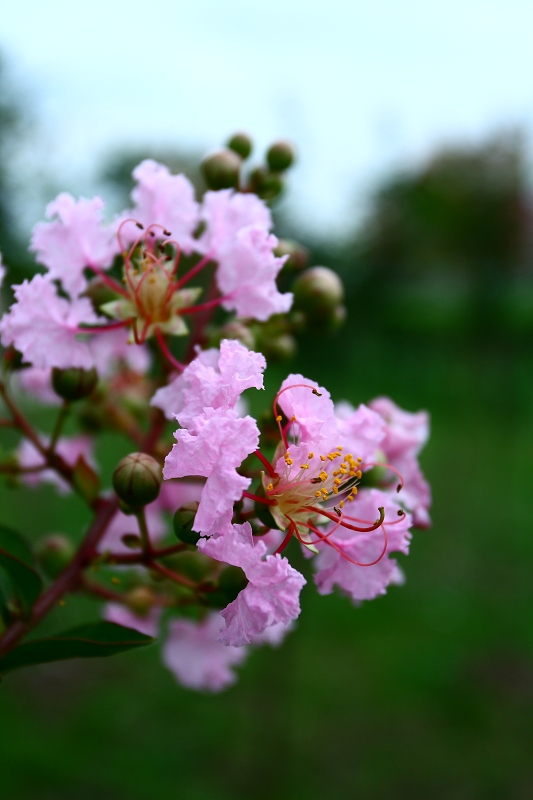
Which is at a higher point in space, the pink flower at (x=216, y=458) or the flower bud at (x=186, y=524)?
the pink flower at (x=216, y=458)

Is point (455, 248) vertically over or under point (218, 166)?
over

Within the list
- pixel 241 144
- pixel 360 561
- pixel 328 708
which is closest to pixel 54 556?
pixel 360 561

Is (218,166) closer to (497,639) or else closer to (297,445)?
(297,445)

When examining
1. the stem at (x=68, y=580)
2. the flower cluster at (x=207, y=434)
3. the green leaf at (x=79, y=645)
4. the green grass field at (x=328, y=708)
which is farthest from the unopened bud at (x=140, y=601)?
the green grass field at (x=328, y=708)

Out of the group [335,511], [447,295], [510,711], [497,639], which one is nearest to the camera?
[335,511]

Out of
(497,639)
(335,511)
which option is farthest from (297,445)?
(497,639)

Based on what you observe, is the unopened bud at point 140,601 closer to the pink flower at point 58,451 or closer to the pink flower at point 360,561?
the pink flower at point 58,451
